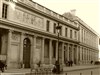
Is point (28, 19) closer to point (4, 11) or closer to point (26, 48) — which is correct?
point (26, 48)

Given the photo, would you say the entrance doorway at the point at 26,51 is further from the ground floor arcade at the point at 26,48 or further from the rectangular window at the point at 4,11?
the rectangular window at the point at 4,11

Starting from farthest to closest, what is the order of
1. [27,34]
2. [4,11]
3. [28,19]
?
1. [28,19]
2. [27,34]
3. [4,11]

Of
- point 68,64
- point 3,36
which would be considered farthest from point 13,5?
point 68,64

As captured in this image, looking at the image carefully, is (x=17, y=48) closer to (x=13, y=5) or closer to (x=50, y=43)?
(x=13, y=5)

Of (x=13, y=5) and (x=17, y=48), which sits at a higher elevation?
(x=13, y=5)

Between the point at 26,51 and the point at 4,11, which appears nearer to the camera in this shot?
the point at 4,11

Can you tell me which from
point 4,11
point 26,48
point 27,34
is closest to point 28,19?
point 27,34

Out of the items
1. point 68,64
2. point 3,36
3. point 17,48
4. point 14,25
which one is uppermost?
point 14,25

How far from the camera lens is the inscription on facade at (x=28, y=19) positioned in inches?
974

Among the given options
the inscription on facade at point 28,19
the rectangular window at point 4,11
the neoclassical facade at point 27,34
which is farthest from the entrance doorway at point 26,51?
the rectangular window at point 4,11

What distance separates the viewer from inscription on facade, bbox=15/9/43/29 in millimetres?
24737

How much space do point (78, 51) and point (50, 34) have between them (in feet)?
55.4

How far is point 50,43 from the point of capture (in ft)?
106

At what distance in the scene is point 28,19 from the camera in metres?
26.8
